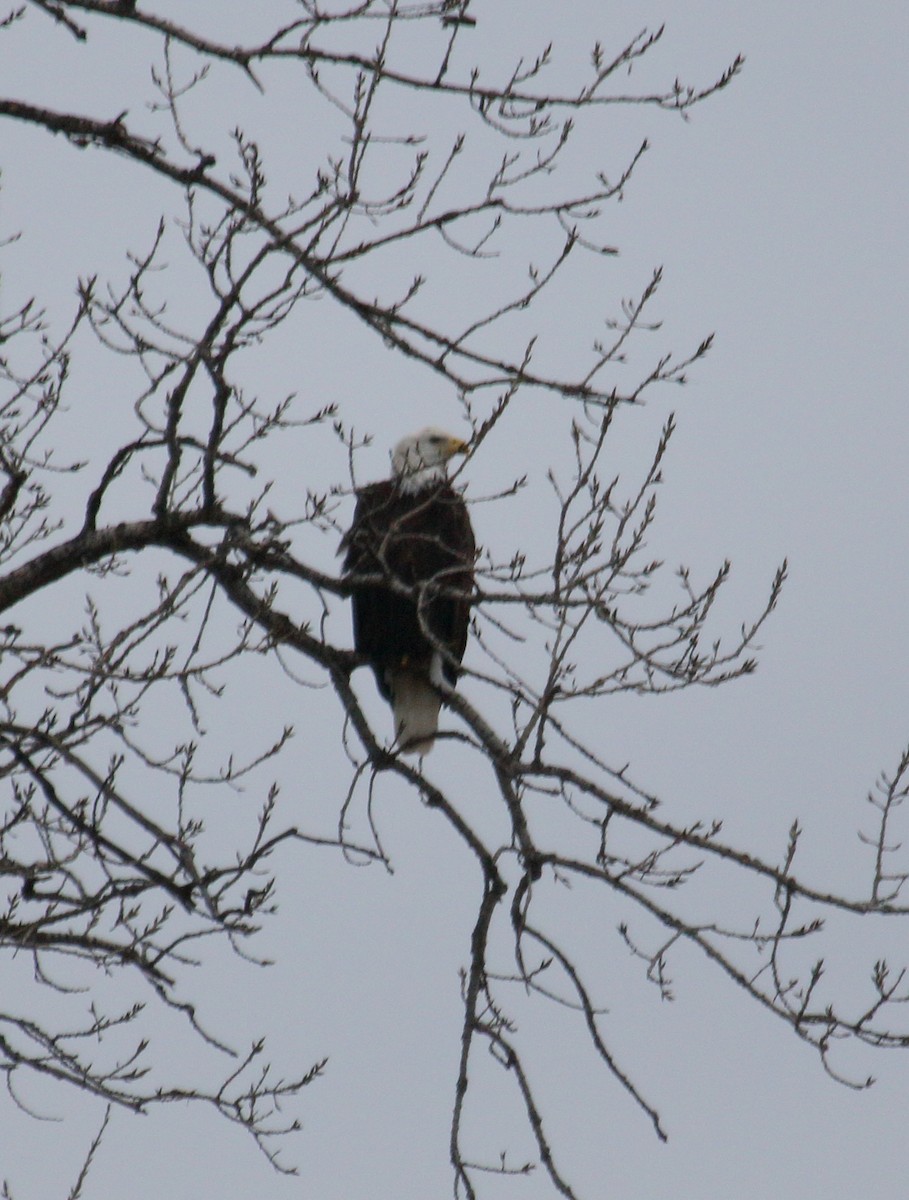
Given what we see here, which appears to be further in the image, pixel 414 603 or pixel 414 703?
pixel 414 703

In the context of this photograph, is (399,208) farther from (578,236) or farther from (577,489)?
(577,489)

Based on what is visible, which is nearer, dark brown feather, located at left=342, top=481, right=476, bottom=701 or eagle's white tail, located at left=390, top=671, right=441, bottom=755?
dark brown feather, located at left=342, top=481, right=476, bottom=701

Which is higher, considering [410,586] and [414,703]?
[414,703]

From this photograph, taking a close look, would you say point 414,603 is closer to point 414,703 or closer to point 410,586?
point 410,586

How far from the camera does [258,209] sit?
106 inches

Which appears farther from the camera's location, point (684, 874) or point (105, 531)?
Answer: point (105, 531)

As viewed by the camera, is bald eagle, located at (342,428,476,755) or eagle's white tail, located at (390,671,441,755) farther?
eagle's white tail, located at (390,671,441,755)

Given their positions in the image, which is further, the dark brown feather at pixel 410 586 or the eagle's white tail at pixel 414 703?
the eagle's white tail at pixel 414 703

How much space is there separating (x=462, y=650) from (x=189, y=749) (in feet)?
6.66

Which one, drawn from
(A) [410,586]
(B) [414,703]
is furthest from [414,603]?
(B) [414,703]

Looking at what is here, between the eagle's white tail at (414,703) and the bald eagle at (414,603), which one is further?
the eagle's white tail at (414,703)

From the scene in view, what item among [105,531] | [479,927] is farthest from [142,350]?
[479,927]

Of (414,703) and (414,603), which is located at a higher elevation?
(414,703)

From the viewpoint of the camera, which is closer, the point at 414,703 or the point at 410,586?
the point at 410,586
